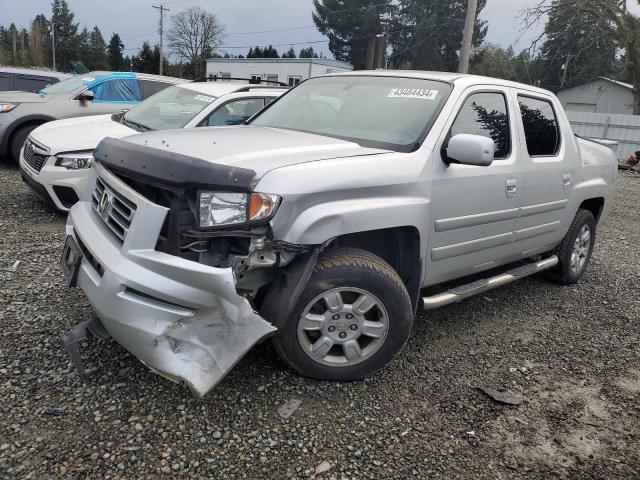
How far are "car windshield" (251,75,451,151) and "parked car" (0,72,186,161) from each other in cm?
554

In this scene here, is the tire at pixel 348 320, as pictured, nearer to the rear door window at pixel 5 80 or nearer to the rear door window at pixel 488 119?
the rear door window at pixel 488 119

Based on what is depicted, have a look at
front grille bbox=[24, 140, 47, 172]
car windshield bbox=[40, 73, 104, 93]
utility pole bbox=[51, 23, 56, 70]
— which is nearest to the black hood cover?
front grille bbox=[24, 140, 47, 172]

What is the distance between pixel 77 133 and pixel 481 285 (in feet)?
15.1

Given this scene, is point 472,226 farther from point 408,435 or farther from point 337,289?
point 408,435

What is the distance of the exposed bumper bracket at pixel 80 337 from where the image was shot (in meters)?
2.73

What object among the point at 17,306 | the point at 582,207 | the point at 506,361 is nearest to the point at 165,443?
the point at 17,306

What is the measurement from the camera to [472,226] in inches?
140

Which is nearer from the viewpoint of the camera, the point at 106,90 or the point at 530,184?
the point at 530,184

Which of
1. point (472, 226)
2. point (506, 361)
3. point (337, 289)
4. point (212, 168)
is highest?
point (212, 168)

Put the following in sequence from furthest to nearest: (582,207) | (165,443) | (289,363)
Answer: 1. (582,207)
2. (289,363)
3. (165,443)

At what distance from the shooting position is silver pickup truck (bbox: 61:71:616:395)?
2488 mm

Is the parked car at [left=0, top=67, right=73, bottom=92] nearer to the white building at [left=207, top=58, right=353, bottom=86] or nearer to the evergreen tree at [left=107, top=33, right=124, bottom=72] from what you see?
the white building at [left=207, top=58, right=353, bottom=86]

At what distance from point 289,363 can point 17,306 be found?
2.08m

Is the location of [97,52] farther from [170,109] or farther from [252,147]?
[252,147]
